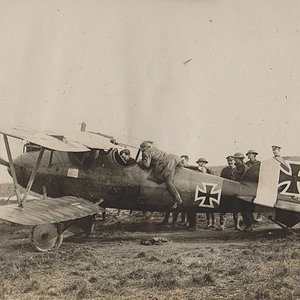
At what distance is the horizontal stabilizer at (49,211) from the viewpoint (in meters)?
6.17

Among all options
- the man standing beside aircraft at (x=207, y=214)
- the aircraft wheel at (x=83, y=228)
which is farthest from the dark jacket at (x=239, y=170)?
the aircraft wheel at (x=83, y=228)

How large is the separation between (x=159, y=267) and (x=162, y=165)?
→ 8.06 feet

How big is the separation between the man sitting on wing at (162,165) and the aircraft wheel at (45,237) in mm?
2045

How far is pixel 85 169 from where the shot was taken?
7980mm

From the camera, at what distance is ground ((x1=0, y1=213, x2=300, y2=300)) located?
14.4 ft

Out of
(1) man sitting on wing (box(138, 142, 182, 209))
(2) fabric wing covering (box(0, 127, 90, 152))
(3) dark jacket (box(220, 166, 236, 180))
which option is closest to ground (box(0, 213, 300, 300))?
(1) man sitting on wing (box(138, 142, 182, 209))

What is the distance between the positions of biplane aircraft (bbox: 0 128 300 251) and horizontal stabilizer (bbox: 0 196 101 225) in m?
0.02

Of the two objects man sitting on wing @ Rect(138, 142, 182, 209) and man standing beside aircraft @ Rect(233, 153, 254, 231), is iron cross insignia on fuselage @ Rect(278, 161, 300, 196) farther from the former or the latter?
man sitting on wing @ Rect(138, 142, 182, 209)

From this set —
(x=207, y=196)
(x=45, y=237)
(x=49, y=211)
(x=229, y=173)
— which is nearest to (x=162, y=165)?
(x=207, y=196)

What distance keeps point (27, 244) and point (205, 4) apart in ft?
18.6

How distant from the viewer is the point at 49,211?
6715mm

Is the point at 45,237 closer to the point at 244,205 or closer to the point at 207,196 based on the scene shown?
the point at 207,196

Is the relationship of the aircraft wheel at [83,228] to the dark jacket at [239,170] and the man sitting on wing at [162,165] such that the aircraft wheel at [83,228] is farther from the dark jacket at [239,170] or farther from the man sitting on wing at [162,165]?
the dark jacket at [239,170]

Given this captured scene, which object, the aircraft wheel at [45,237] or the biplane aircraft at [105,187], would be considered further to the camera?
the biplane aircraft at [105,187]
